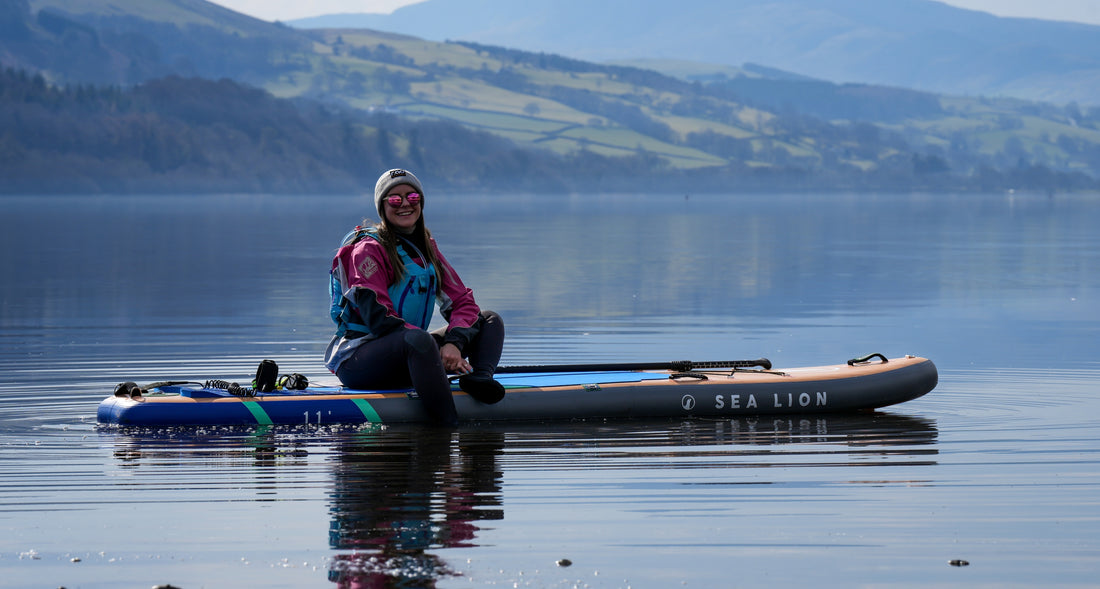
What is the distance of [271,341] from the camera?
18.4 metres

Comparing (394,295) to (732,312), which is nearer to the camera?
(394,295)

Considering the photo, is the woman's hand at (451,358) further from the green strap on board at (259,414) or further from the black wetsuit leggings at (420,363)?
the green strap on board at (259,414)

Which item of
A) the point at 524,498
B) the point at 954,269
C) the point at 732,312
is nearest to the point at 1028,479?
the point at 524,498

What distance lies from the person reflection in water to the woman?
1.53 ft

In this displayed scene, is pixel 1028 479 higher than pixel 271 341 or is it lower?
lower

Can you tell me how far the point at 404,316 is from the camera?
11297 mm

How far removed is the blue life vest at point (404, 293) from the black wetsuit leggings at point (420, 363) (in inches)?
8.7

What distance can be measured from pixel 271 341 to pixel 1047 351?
10.2 meters

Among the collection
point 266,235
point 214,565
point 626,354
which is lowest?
point 214,565

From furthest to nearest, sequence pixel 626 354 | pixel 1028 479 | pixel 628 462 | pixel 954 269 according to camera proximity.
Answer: pixel 954 269
pixel 626 354
pixel 628 462
pixel 1028 479

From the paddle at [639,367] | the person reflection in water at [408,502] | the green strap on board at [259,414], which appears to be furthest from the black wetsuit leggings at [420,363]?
the paddle at [639,367]

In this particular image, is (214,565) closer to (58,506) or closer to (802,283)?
(58,506)

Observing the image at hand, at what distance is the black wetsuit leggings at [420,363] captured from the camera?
10961 mm

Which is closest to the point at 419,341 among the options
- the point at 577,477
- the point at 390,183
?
the point at 390,183
